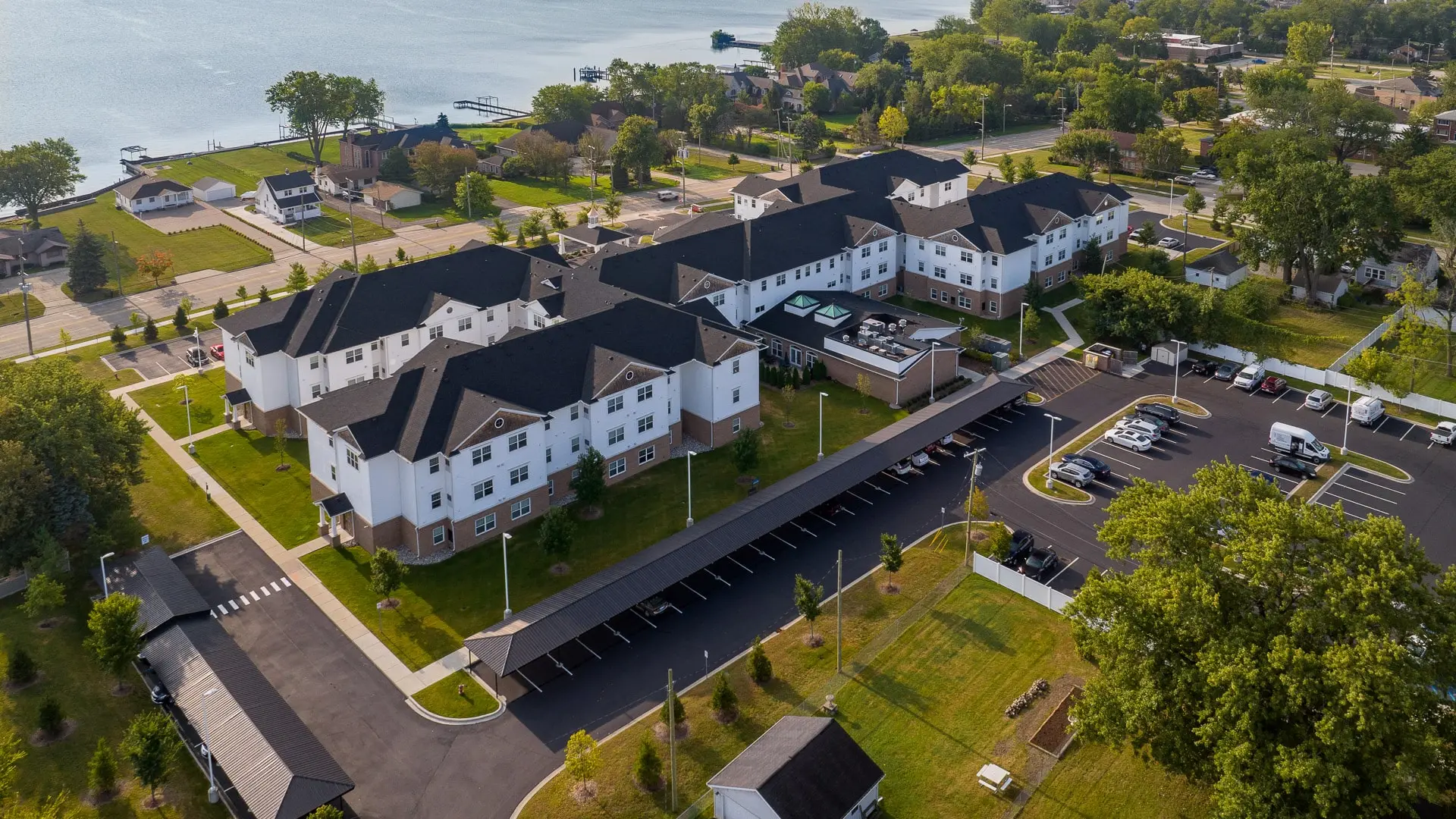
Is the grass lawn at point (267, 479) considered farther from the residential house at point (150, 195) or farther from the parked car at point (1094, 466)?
the residential house at point (150, 195)

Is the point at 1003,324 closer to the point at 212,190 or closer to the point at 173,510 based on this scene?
the point at 173,510

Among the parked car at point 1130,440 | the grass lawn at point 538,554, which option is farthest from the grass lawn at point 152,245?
the parked car at point 1130,440

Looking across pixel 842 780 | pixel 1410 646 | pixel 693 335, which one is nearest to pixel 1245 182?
pixel 693 335

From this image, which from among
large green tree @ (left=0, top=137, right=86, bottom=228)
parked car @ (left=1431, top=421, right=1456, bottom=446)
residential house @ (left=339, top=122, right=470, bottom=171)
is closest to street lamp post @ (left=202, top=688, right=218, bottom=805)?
parked car @ (left=1431, top=421, right=1456, bottom=446)

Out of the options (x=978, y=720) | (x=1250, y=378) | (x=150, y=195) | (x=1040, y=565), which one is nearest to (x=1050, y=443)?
(x=1040, y=565)

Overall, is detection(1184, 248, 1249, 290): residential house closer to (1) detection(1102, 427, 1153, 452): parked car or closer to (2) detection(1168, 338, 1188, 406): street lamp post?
(2) detection(1168, 338, 1188, 406): street lamp post

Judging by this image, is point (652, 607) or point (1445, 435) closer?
point (652, 607)
